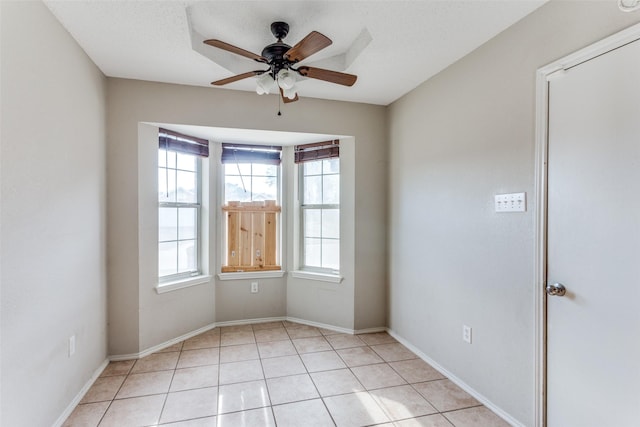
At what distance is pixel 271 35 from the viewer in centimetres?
221

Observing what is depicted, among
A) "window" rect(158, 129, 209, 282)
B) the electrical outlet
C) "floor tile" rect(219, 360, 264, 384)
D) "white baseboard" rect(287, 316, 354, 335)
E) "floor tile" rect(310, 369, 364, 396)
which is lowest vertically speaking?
"floor tile" rect(310, 369, 364, 396)

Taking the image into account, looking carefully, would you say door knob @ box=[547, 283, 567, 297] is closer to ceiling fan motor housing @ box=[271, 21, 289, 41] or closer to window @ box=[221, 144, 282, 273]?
ceiling fan motor housing @ box=[271, 21, 289, 41]

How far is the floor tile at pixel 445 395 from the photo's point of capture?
7.00ft

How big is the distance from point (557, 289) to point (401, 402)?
121 cm

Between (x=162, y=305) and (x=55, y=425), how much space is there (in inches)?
47.0

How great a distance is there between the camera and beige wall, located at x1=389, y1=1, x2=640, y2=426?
1838 millimetres

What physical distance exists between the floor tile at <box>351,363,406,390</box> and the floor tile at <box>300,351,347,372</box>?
0.16 meters

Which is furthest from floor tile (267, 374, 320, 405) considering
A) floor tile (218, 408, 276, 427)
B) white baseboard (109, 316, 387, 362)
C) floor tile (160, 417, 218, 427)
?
white baseboard (109, 316, 387, 362)

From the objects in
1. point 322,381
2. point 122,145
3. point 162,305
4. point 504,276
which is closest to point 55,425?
point 162,305

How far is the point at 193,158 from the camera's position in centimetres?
346

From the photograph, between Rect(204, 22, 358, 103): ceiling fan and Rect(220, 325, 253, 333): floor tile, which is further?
Rect(220, 325, 253, 333): floor tile

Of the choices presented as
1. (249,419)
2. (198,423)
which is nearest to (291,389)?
(249,419)

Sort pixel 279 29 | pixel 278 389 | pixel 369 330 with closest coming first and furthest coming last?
1. pixel 279 29
2. pixel 278 389
3. pixel 369 330

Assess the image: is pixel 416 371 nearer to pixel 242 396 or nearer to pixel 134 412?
pixel 242 396
